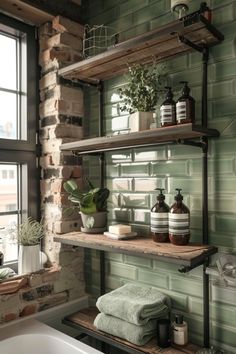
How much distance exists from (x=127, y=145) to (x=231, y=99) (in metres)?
0.57

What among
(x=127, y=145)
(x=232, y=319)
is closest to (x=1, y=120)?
(x=127, y=145)

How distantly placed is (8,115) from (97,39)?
0.72 metres

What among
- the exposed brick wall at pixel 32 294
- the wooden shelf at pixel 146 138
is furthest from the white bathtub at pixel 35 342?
the wooden shelf at pixel 146 138

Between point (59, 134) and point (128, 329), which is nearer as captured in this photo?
point (128, 329)

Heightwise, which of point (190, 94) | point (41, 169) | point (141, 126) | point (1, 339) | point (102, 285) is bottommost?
point (1, 339)

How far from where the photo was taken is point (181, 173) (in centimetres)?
153

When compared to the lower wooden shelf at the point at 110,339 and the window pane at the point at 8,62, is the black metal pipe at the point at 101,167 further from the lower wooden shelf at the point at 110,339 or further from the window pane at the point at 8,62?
the window pane at the point at 8,62

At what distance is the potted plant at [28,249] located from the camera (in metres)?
1.74

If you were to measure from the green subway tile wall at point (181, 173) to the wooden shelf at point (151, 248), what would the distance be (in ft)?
0.48

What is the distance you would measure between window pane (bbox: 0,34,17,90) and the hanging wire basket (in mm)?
436

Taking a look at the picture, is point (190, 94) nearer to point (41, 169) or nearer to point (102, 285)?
point (41, 169)

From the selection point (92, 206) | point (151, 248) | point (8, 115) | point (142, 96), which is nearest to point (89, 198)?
point (92, 206)

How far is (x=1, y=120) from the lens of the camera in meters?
1.85

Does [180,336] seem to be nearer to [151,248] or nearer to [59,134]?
[151,248]
